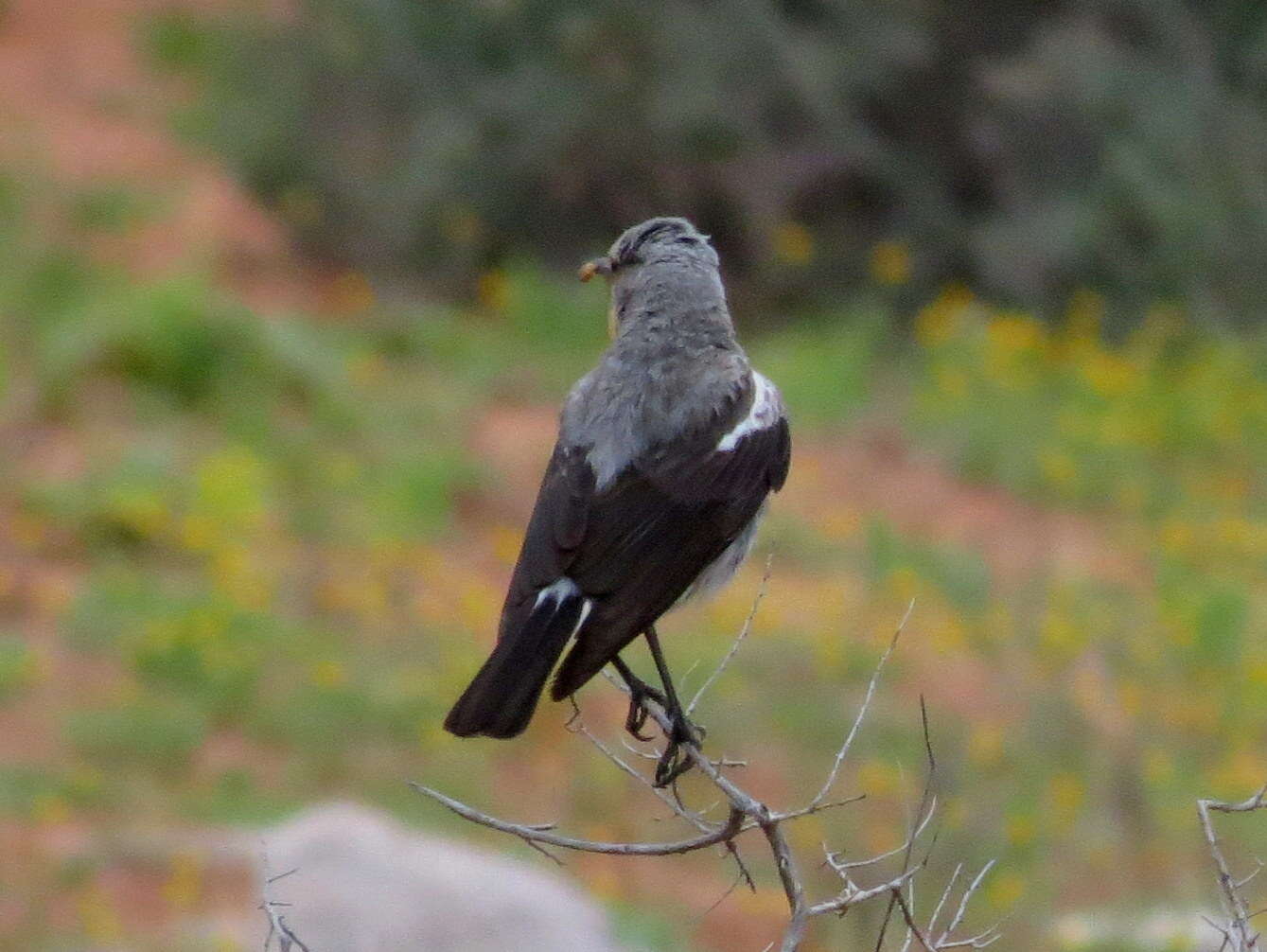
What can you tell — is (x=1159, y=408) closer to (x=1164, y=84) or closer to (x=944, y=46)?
(x=1164, y=84)

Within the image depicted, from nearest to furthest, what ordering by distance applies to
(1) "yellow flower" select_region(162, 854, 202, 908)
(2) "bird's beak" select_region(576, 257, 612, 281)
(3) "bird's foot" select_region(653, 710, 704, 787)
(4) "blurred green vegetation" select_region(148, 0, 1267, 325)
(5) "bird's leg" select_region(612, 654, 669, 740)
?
(3) "bird's foot" select_region(653, 710, 704, 787) < (5) "bird's leg" select_region(612, 654, 669, 740) < (2) "bird's beak" select_region(576, 257, 612, 281) < (1) "yellow flower" select_region(162, 854, 202, 908) < (4) "blurred green vegetation" select_region(148, 0, 1267, 325)

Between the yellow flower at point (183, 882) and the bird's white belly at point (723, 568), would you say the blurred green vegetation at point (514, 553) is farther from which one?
the bird's white belly at point (723, 568)

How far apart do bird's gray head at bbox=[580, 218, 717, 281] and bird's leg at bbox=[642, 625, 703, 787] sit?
766mm

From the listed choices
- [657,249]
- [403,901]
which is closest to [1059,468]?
[403,901]

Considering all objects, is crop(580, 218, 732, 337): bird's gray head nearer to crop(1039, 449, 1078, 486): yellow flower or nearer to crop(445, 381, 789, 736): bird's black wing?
crop(445, 381, 789, 736): bird's black wing

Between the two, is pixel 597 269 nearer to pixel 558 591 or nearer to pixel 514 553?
pixel 558 591

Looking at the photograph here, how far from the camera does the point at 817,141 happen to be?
12148mm

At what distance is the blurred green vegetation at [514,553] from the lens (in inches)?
302

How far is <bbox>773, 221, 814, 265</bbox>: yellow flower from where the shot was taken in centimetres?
1223

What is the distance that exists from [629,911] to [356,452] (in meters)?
3.42

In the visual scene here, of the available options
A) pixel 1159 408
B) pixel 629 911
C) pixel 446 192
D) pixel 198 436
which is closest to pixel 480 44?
pixel 446 192

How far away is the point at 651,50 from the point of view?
39.0ft

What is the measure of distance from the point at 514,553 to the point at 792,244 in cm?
349

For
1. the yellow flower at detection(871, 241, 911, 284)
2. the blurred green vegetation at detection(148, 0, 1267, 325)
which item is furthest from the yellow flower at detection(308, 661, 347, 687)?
the yellow flower at detection(871, 241, 911, 284)
